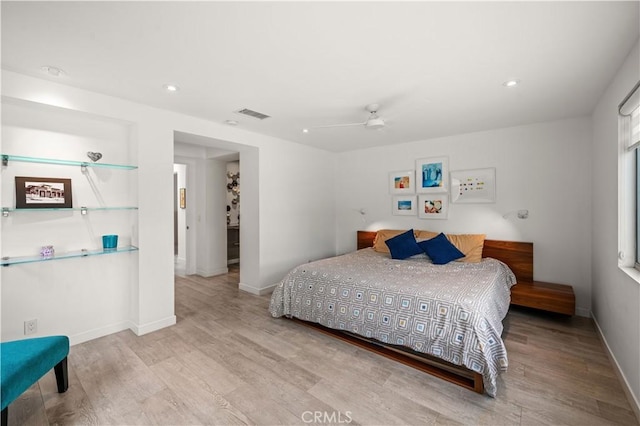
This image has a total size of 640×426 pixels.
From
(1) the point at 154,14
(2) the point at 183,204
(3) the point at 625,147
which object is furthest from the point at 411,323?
Answer: (2) the point at 183,204

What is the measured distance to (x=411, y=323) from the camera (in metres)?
2.35

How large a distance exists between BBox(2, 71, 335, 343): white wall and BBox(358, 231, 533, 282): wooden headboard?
2801 millimetres

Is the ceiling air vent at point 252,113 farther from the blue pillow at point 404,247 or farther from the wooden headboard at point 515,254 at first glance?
the wooden headboard at point 515,254

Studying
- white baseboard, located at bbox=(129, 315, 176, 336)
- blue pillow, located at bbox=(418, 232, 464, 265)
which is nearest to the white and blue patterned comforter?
blue pillow, located at bbox=(418, 232, 464, 265)

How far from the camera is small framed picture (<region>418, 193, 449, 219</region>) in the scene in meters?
4.40

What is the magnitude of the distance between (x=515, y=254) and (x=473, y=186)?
3.58ft

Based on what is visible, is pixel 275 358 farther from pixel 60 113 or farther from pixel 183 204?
pixel 183 204

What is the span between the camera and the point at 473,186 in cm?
415

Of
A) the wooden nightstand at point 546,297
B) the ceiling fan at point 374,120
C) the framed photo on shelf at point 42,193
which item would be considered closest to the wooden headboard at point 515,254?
the wooden nightstand at point 546,297

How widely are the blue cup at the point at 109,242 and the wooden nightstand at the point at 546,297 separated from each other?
14.8 ft

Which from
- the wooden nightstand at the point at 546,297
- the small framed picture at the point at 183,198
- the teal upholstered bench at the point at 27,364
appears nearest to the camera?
the teal upholstered bench at the point at 27,364

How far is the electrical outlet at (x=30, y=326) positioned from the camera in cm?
248

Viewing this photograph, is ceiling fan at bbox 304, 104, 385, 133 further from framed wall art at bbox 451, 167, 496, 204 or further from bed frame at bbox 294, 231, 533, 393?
bed frame at bbox 294, 231, 533, 393

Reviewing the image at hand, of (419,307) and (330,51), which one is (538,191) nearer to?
(419,307)
